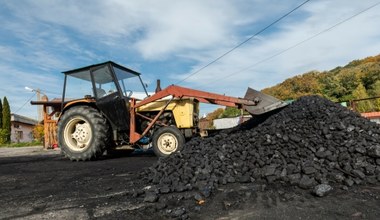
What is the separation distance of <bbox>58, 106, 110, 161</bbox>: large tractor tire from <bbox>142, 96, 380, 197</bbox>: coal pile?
2.60 metres

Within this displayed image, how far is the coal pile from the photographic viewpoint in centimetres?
380

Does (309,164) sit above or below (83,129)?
below

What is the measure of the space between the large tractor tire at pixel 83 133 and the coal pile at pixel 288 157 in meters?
2.60

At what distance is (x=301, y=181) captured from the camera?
363cm

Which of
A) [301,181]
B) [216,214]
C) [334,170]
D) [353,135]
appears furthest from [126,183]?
[353,135]

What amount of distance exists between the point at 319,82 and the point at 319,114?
18.1m

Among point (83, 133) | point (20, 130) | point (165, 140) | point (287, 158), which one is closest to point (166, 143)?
point (165, 140)

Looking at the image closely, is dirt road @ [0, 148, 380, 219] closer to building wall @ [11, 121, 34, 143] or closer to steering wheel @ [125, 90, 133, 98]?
steering wheel @ [125, 90, 133, 98]

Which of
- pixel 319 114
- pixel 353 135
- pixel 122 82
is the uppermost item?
pixel 122 82

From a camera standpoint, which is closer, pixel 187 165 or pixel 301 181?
pixel 301 181

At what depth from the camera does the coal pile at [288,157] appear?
3.80 meters

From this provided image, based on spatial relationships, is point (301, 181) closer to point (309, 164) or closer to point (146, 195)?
point (309, 164)

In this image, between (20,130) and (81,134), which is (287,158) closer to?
(81,134)

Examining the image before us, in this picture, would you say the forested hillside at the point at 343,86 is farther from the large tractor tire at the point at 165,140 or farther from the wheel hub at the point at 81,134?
the wheel hub at the point at 81,134
